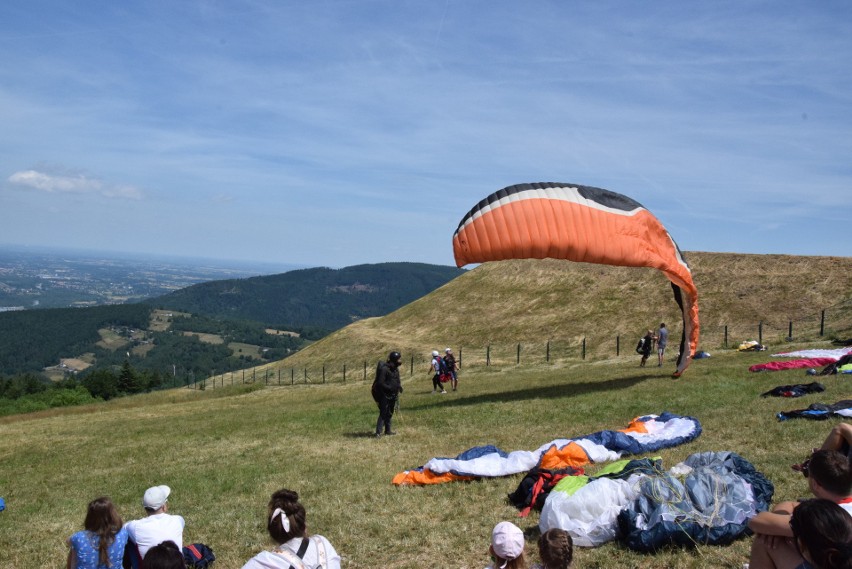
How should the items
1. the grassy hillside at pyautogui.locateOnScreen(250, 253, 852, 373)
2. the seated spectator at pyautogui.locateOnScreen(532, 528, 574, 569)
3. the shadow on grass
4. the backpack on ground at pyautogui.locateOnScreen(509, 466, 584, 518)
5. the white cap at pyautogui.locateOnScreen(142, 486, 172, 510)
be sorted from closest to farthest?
the seated spectator at pyautogui.locateOnScreen(532, 528, 574, 569)
the white cap at pyautogui.locateOnScreen(142, 486, 172, 510)
the backpack on ground at pyautogui.locateOnScreen(509, 466, 584, 518)
the shadow on grass
the grassy hillside at pyautogui.locateOnScreen(250, 253, 852, 373)

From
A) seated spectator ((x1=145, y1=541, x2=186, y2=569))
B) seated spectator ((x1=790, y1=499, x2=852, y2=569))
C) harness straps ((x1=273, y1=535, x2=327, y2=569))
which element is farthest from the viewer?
harness straps ((x1=273, y1=535, x2=327, y2=569))

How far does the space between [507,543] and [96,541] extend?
161 inches

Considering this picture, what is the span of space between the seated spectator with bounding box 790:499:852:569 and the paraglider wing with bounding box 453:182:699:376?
14707mm

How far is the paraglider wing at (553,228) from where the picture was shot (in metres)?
19.1

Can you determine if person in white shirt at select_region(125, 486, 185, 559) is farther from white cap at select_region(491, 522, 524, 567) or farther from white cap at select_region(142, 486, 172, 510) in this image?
white cap at select_region(491, 522, 524, 567)

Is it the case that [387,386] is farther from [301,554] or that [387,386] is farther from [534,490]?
[301,554]

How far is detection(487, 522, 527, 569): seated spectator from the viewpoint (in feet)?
16.8

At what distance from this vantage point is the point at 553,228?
19.1 metres

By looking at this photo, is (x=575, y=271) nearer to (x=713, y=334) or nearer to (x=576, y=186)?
(x=713, y=334)

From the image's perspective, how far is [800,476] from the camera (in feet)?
29.0

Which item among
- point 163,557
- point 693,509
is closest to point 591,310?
point 693,509

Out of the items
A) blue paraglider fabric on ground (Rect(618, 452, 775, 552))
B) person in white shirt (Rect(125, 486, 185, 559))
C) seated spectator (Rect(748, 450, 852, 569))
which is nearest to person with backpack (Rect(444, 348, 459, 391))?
blue paraglider fabric on ground (Rect(618, 452, 775, 552))

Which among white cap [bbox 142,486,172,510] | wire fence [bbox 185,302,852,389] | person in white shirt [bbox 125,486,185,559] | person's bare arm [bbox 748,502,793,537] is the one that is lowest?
wire fence [bbox 185,302,852,389]

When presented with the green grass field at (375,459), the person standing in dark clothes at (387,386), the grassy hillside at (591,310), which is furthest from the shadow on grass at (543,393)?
the grassy hillside at (591,310)
